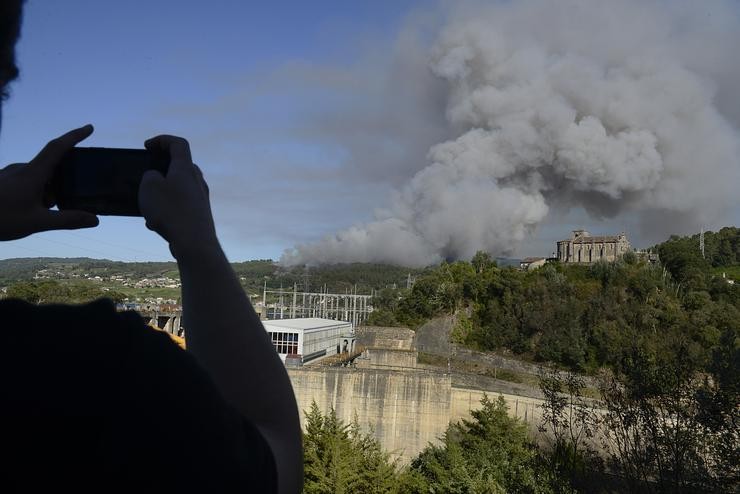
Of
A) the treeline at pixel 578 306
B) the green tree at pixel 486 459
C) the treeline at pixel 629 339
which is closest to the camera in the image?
the treeline at pixel 629 339

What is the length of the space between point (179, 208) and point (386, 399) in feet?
49.5

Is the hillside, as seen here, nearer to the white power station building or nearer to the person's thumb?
the white power station building

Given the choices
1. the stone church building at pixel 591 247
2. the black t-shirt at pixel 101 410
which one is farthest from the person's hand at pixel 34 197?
the stone church building at pixel 591 247

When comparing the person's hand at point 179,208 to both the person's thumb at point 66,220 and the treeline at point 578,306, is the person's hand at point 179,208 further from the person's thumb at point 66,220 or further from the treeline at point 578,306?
the treeline at point 578,306

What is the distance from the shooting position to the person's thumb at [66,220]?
1005 mm

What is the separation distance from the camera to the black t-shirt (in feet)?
1.82

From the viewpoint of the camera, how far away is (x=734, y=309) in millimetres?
26359

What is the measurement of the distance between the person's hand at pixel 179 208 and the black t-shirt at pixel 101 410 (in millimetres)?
223

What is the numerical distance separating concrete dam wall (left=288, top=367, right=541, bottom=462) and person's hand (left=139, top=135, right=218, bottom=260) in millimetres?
14845

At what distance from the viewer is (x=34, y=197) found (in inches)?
38.4

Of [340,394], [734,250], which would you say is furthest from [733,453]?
[734,250]

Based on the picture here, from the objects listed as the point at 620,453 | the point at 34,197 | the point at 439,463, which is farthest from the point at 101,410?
the point at 439,463

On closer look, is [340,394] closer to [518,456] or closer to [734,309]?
[518,456]

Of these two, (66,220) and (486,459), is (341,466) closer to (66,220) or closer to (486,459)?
(486,459)
